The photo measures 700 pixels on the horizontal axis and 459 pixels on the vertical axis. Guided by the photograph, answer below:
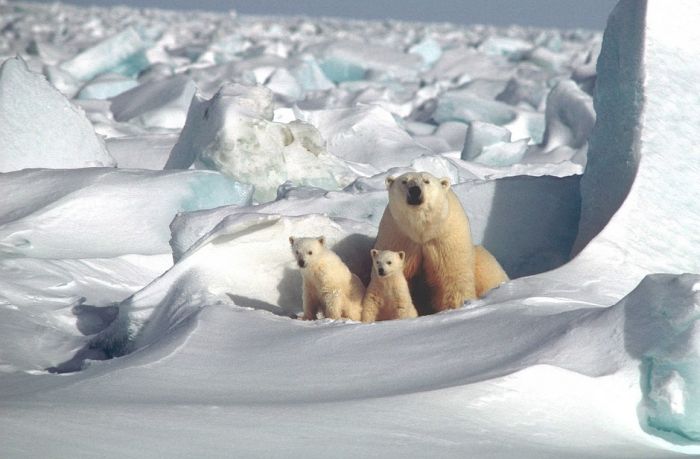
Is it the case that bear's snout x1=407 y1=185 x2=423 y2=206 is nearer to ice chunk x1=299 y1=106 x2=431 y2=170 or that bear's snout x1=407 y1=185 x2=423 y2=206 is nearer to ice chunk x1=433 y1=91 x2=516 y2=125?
ice chunk x1=299 y1=106 x2=431 y2=170

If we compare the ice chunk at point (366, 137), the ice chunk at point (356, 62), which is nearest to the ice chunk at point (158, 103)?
the ice chunk at point (366, 137)

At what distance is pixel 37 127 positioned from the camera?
5.52 metres

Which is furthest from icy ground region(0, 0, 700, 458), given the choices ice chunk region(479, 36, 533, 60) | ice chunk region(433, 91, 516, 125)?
ice chunk region(479, 36, 533, 60)

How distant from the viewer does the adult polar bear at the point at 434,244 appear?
143 inches

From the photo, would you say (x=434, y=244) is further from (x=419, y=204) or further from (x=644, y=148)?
(x=644, y=148)

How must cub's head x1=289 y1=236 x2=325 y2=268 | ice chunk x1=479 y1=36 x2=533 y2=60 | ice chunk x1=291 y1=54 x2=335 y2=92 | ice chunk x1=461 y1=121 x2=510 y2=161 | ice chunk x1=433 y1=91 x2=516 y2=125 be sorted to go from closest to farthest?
1. cub's head x1=289 y1=236 x2=325 y2=268
2. ice chunk x1=461 y1=121 x2=510 y2=161
3. ice chunk x1=433 y1=91 x2=516 y2=125
4. ice chunk x1=291 y1=54 x2=335 y2=92
5. ice chunk x1=479 y1=36 x2=533 y2=60

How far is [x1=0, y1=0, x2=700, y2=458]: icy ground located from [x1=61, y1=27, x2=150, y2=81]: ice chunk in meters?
6.18

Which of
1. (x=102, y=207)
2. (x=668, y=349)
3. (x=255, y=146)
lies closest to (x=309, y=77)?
(x=255, y=146)

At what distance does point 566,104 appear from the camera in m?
7.61

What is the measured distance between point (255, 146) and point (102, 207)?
2.92 feet

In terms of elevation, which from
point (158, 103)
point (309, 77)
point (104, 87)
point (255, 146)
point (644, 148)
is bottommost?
point (309, 77)

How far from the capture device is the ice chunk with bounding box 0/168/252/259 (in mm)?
4562

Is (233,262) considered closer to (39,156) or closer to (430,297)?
Answer: (430,297)

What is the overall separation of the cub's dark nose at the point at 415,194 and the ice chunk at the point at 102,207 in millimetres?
1460
